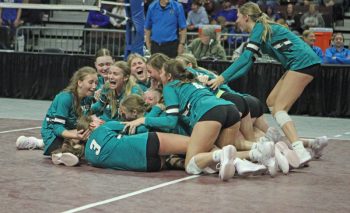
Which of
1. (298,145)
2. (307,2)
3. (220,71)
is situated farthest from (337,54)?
(298,145)

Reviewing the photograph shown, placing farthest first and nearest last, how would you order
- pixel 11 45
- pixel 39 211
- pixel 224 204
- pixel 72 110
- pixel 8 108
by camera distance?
pixel 11 45
pixel 8 108
pixel 72 110
pixel 224 204
pixel 39 211

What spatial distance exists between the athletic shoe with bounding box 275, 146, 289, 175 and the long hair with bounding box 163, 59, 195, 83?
113cm

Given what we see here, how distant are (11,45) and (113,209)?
12.7 m

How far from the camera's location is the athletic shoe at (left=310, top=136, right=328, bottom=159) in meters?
9.23

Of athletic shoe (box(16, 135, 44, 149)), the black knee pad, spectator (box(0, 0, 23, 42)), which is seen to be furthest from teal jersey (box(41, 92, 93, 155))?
spectator (box(0, 0, 23, 42))

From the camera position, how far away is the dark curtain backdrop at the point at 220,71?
48.5ft

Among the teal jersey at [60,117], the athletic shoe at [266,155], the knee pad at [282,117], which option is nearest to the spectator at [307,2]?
the knee pad at [282,117]

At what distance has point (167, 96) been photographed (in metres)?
7.92

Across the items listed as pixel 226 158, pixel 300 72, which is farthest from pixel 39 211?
pixel 300 72

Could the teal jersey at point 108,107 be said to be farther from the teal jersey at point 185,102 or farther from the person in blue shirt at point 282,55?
the person in blue shirt at point 282,55

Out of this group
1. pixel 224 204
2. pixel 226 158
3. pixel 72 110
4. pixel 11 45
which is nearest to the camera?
pixel 224 204

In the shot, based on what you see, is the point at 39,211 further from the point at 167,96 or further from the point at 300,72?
the point at 300,72

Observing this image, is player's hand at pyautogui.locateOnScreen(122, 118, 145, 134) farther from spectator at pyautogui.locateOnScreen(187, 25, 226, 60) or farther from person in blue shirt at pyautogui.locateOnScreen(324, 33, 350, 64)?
person in blue shirt at pyautogui.locateOnScreen(324, 33, 350, 64)

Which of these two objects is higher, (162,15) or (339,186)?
(162,15)
